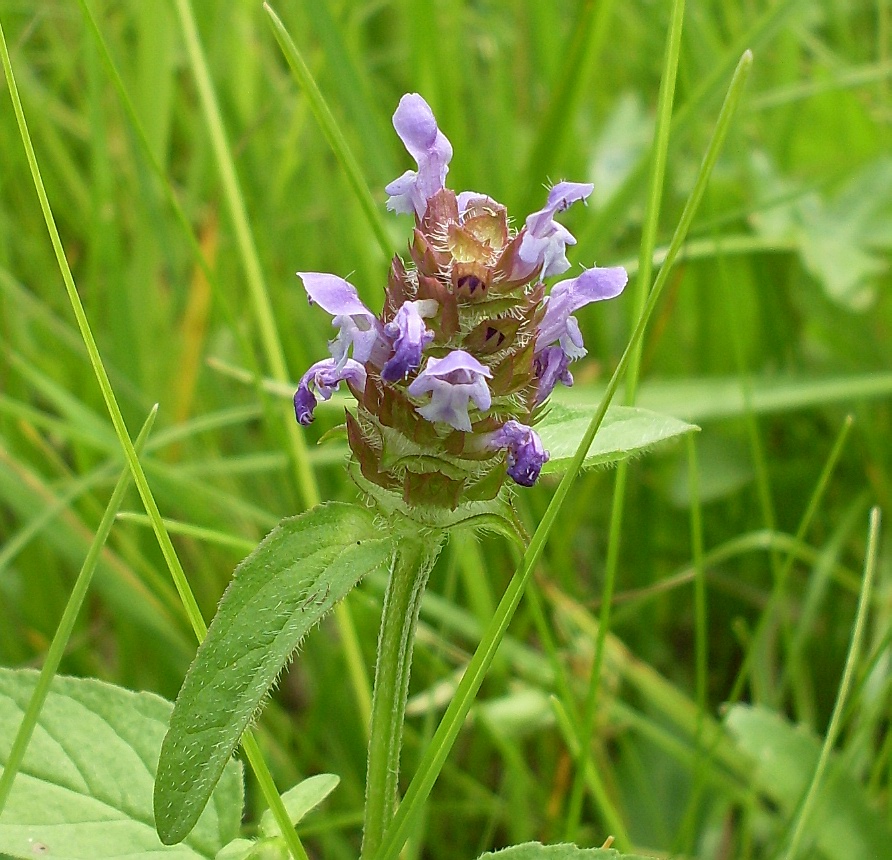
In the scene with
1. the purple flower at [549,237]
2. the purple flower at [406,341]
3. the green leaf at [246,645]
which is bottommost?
the green leaf at [246,645]

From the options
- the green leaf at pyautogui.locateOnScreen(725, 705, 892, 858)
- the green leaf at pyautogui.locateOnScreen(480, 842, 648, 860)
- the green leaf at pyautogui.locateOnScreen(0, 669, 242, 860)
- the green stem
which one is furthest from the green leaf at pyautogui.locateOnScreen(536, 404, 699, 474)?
the green leaf at pyautogui.locateOnScreen(725, 705, 892, 858)

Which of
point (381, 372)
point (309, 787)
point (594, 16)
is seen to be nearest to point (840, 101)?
point (594, 16)

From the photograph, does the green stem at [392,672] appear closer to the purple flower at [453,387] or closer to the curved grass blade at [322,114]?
the purple flower at [453,387]

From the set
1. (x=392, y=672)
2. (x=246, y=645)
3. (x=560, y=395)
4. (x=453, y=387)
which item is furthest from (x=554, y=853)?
(x=560, y=395)

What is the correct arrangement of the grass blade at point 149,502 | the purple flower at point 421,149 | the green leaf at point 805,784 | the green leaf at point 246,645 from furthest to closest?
the green leaf at point 805,784
the purple flower at point 421,149
the grass blade at point 149,502
the green leaf at point 246,645

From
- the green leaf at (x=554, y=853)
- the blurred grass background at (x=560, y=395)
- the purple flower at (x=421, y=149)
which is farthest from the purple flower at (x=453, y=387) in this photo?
the blurred grass background at (x=560, y=395)

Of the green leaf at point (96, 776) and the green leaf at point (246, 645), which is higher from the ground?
the green leaf at point (246, 645)
